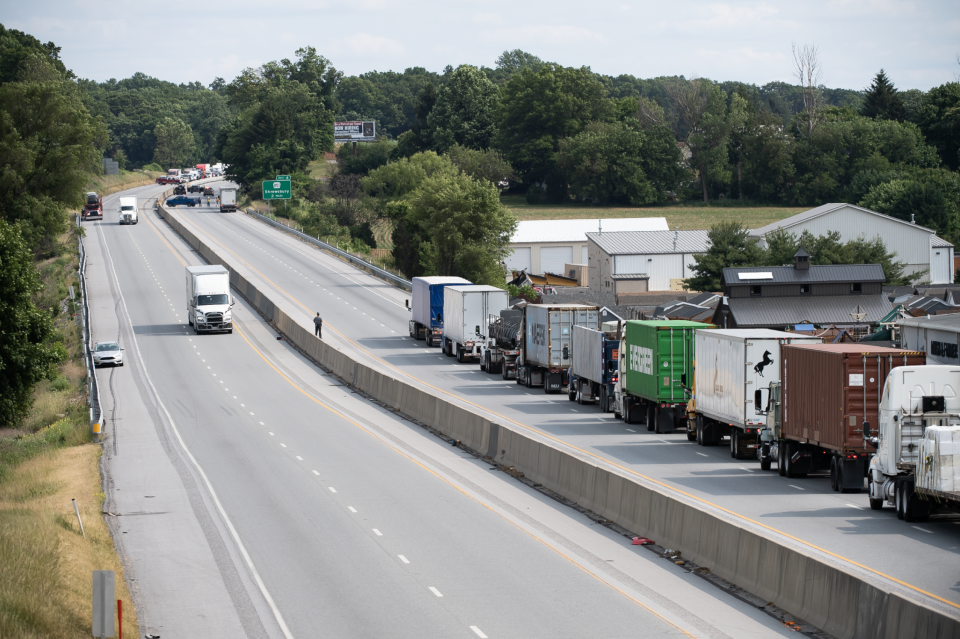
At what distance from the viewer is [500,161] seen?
489 feet

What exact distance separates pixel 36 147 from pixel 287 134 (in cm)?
6136

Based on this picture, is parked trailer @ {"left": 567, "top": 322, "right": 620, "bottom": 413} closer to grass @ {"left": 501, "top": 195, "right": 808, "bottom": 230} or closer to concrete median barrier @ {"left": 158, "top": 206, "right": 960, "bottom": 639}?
concrete median barrier @ {"left": 158, "top": 206, "right": 960, "bottom": 639}

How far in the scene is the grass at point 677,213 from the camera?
128 m

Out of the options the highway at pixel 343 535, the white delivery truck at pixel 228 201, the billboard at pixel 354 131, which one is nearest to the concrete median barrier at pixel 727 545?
the highway at pixel 343 535

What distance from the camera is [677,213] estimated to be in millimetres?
136750

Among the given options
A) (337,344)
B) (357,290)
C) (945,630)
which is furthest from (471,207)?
(945,630)

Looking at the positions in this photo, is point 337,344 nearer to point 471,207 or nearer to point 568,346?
point 568,346

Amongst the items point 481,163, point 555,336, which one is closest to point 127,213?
point 481,163

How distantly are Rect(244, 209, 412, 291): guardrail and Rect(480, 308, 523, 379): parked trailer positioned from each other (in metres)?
28.7

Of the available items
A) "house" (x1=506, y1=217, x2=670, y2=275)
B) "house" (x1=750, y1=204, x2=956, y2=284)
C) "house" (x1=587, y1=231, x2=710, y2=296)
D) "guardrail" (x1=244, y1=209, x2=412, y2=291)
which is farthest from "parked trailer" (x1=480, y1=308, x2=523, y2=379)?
"house" (x1=506, y1=217, x2=670, y2=275)

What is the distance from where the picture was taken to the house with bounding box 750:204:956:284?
90.5 m

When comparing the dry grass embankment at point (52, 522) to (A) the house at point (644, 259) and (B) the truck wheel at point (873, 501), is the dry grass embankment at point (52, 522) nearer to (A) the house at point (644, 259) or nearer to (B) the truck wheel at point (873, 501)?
(B) the truck wheel at point (873, 501)

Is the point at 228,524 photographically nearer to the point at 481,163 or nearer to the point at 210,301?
the point at 210,301

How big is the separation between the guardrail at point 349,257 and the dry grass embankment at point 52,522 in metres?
33.1
